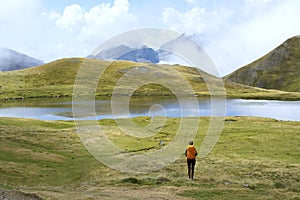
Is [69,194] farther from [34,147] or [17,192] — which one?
[34,147]

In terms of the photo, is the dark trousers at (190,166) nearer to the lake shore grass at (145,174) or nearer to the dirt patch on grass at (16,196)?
the lake shore grass at (145,174)

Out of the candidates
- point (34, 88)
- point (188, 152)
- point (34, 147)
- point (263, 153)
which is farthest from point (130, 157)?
point (34, 88)

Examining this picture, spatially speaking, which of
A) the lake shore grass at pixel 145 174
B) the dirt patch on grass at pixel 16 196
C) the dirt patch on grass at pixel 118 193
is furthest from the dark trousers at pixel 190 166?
the dirt patch on grass at pixel 16 196

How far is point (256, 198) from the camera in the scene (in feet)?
75.8

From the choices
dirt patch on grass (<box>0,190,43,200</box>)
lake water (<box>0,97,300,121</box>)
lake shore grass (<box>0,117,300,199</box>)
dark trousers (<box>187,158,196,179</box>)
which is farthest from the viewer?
lake water (<box>0,97,300,121</box>)

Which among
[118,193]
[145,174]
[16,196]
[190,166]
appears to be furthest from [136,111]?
[16,196]

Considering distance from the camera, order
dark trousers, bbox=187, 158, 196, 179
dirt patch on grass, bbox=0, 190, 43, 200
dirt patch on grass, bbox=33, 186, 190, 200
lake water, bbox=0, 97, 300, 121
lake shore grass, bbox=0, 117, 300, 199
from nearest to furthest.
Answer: dirt patch on grass, bbox=0, 190, 43, 200, dirt patch on grass, bbox=33, 186, 190, 200, lake shore grass, bbox=0, 117, 300, 199, dark trousers, bbox=187, 158, 196, 179, lake water, bbox=0, 97, 300, 121

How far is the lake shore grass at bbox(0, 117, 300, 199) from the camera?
2403 centimetres

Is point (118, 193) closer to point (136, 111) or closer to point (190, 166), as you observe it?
point (190, 166)

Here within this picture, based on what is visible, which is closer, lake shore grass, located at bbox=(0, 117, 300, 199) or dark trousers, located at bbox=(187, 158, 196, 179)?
lake shore grass, located at bbox=(0, 117, 300, 199)

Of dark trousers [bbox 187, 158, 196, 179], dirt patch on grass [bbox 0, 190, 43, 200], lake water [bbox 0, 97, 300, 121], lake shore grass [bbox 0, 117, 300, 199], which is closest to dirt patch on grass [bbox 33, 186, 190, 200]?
lake shore grass [bbox 0, 117, 300, 199]

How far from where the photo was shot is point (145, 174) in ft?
104

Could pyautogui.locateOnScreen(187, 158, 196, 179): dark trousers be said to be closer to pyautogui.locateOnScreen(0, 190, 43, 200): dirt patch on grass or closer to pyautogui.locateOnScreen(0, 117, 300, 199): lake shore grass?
pyautogui.locateOnScreen(0, 117, 300, 199): lake shore grass

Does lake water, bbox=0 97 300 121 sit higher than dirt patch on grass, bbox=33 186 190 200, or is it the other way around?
lake water, bbox=0 97 300 121
